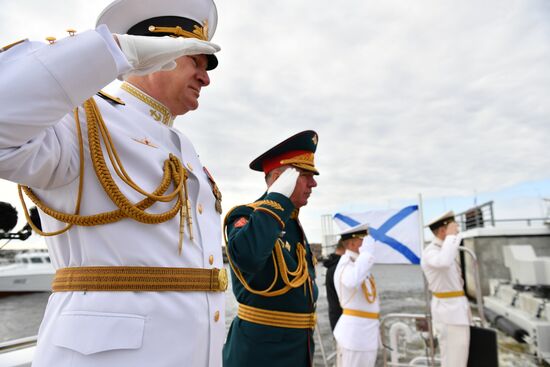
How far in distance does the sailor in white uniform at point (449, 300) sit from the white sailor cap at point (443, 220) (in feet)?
0.70

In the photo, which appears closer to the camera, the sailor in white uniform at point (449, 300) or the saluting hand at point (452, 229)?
the sailor in white uniform at point (449, 300)

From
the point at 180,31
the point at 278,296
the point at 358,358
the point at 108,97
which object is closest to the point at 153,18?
the point at 180,31

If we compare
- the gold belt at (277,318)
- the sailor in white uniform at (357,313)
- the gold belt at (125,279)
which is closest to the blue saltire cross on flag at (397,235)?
the sailor in white uniform at (357,313)

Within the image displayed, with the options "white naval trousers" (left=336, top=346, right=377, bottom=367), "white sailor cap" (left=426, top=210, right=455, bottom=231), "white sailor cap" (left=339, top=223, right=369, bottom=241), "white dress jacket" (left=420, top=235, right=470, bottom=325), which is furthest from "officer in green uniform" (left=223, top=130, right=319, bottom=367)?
"white sailor cap" (left=426, top=210, right=455, bottom=231)

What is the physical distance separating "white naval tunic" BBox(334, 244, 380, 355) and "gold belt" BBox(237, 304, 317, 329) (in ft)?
7.60

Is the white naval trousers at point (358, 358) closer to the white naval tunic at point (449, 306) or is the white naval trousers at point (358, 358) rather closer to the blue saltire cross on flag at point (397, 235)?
the white naval tunic at point (449, 306)

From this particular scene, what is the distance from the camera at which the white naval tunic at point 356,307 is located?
4.56 meters

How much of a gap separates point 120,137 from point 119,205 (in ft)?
0.74

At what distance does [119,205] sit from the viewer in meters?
1.07

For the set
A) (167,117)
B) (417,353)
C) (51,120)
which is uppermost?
(167,117)

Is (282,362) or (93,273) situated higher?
(93,273)

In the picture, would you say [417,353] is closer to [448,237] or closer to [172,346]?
Answer: [448,237]

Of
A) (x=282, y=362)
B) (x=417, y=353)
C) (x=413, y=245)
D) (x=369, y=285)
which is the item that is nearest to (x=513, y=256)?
(x=417, y=353)

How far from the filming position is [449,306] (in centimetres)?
543
